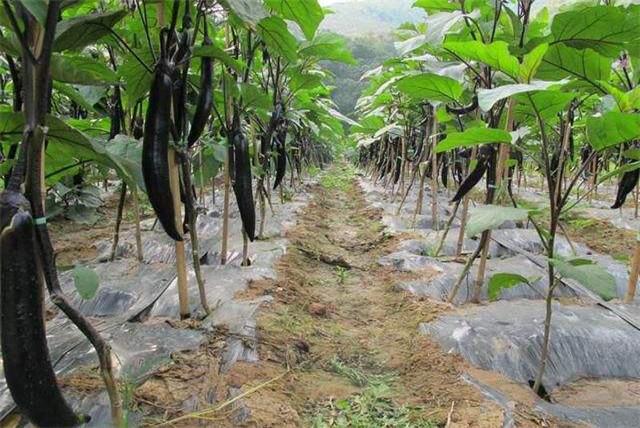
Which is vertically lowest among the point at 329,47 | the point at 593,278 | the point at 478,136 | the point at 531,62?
the point at 593,278

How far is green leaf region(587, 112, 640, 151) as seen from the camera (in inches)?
53.1

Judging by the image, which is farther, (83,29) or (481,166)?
(481,166)

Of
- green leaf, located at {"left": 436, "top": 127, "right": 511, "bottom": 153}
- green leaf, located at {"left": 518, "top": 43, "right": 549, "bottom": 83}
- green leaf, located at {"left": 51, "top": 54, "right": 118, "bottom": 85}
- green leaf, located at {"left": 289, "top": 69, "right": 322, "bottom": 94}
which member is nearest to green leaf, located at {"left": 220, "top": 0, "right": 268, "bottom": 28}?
green leaf, located at {"left": 51, "top": 54, "right": 118, "bottom": 85}

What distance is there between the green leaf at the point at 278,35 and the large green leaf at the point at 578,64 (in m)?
0.96

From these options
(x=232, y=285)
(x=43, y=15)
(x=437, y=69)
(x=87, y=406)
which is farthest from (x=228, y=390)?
(x=437, y=69)

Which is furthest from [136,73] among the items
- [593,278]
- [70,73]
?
[593,278]

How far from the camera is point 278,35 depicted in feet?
6.19

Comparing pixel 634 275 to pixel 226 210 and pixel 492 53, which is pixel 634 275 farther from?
pixel 226 210

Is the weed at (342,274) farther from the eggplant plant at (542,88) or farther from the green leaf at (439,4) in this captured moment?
the green leaf at (439,4)

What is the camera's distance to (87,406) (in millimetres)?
1491

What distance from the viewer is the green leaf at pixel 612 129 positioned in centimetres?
135

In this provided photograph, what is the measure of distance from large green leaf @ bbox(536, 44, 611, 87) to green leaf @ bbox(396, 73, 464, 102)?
1.48ft

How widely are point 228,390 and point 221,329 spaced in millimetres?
483

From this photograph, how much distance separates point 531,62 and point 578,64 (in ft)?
1.41
